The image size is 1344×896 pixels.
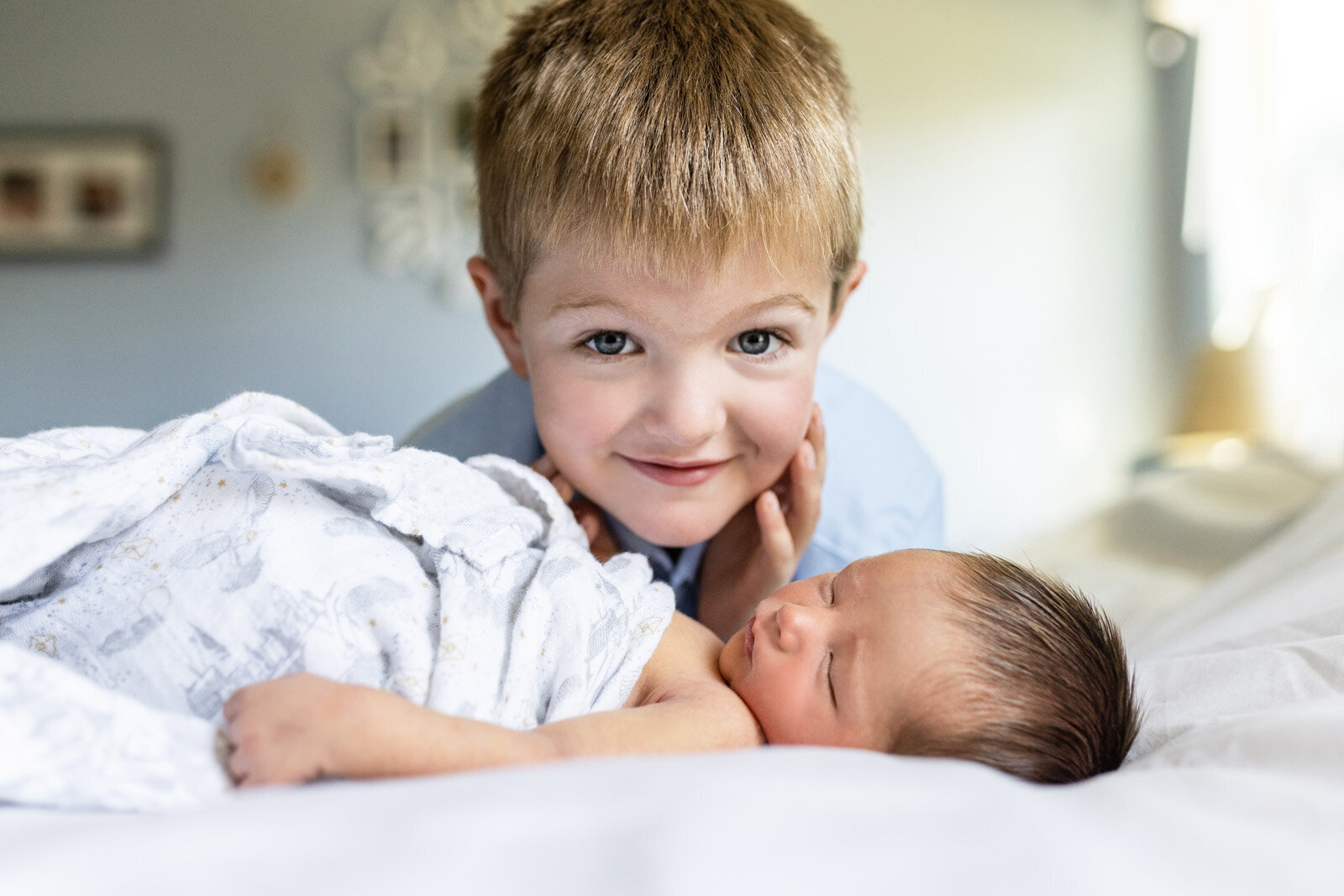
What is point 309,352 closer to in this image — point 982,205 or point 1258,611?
point 982,205

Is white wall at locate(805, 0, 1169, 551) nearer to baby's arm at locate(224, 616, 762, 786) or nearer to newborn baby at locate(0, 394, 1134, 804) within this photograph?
newborn baby at locate(0, 394, 1134, 804)

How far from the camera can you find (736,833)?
461mm

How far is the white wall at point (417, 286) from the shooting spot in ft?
11.9

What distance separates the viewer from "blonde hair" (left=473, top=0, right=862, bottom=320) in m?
0.92

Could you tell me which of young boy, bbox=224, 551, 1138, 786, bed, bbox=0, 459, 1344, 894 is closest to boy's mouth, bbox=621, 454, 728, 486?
young boy, bbox=224, 551, 1138, 786

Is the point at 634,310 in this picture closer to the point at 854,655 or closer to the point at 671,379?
the point at 671,379

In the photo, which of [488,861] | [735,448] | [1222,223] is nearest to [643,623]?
[735,448]

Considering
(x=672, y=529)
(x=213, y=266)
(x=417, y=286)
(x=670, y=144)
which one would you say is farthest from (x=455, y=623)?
(x=213, y=266)

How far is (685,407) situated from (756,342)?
11 cm

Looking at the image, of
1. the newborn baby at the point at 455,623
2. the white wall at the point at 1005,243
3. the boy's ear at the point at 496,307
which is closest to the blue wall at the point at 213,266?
the white wall at the point at 1005,243

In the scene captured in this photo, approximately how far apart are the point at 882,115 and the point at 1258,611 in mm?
2893

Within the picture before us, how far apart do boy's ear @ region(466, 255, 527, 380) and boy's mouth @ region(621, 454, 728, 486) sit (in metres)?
0.21

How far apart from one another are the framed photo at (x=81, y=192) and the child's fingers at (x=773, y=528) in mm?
3310

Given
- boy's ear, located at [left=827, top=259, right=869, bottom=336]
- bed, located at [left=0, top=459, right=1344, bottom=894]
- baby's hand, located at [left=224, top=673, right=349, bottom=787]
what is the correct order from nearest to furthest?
bed, located at [left=0, top=459, right=1344, bottom=894] < baby's hand, located at [left=224, top=673, right=349, bottom=787] < boy's ear, located at [left=827, top=259, right=869, bottom=336]
